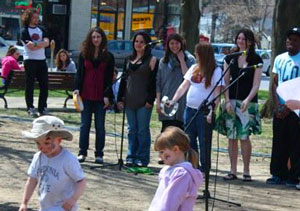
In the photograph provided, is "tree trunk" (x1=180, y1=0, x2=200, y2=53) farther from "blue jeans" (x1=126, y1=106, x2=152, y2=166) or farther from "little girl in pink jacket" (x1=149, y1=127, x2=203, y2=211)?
"little girl in pink jacket" (x1=149, y1=127, x2=203, y2=211)

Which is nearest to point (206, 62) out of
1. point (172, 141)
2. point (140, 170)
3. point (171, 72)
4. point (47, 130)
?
point (171, 72)

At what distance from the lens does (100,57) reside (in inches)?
397

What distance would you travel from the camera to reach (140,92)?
32.4 feet

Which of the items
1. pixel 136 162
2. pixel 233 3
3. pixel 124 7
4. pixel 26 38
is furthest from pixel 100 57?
pixel 233 3

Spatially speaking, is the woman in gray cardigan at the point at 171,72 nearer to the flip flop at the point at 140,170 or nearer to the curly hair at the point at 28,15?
the flip flop at the point at 140,170

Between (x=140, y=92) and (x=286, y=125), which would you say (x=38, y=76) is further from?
(x=286, y=125)

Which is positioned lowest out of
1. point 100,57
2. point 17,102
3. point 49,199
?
point 17,102

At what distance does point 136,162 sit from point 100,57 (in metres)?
1.43

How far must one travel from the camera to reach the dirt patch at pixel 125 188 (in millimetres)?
7953

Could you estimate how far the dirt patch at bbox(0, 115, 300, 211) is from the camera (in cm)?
795

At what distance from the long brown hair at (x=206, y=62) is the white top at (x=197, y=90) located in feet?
0.17

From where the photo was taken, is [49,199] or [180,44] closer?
[49,199]

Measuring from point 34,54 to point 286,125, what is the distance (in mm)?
5942

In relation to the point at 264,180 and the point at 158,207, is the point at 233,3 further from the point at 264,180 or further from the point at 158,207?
the point at 158,207
